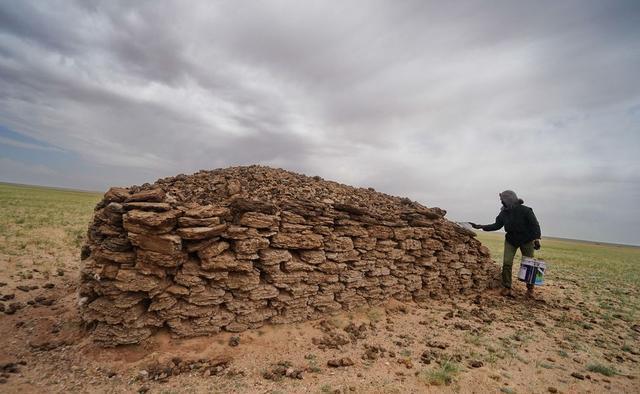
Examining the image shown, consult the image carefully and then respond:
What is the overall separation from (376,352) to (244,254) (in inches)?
139

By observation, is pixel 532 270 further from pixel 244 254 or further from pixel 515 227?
pixel 244 254

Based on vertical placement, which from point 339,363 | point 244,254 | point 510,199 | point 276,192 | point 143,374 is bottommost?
point 143,374

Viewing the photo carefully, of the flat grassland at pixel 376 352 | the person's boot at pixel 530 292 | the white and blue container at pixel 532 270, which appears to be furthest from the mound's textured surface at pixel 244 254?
the person's boot at pixel 530 292

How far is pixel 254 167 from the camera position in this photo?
1039cm

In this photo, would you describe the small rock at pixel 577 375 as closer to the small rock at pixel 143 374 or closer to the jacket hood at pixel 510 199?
the jacket hood at pixel 510 199

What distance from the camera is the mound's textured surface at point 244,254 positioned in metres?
6.45

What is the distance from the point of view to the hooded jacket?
1074 centimetres

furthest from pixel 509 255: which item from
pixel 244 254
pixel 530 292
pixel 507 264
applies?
pixel 244 254

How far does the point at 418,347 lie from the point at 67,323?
7.94 m

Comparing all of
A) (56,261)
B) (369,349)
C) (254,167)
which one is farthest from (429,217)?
(56,261)

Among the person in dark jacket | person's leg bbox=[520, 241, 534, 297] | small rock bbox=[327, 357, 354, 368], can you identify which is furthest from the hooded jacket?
small rock bbox=[327, 357, 354, 368]

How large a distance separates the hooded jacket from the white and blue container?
66 cm

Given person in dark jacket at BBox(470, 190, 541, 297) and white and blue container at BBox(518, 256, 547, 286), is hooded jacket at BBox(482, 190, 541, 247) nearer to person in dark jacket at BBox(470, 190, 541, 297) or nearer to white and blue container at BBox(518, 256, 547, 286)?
person in dark jacket at BBox(470, 190, 541, 297)

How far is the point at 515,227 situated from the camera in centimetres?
1090
